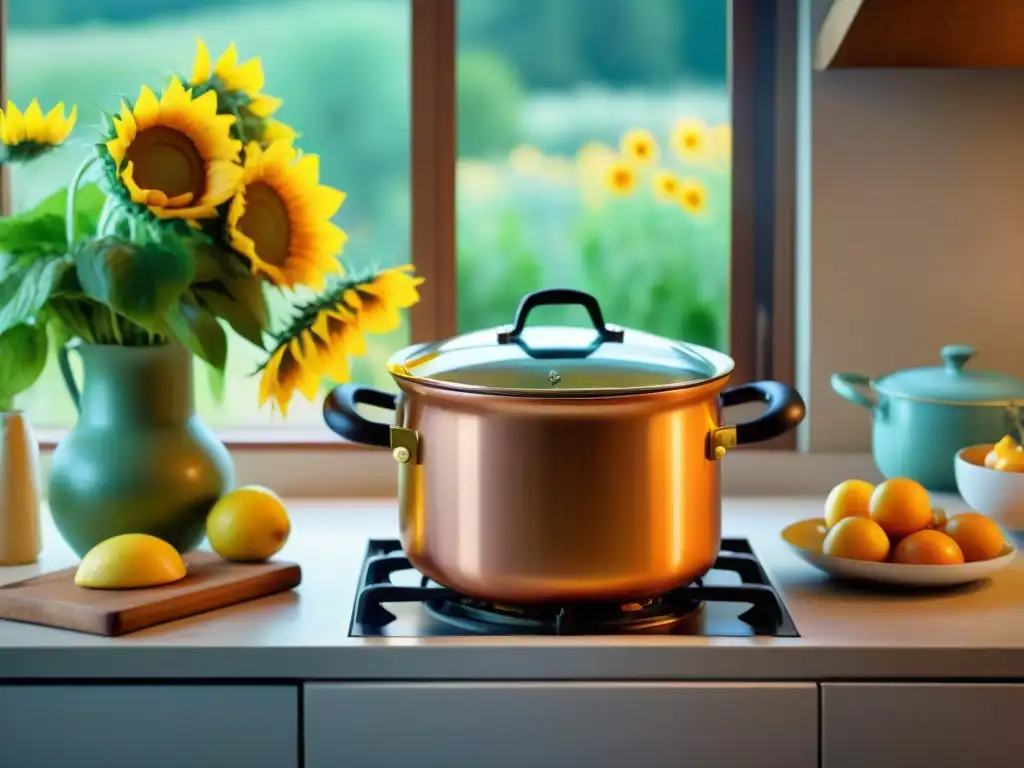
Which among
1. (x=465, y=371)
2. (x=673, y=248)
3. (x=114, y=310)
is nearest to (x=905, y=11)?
(x=673, y=248)

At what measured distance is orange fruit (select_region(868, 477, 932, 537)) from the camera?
4.73 ft

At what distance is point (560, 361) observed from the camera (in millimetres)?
1287

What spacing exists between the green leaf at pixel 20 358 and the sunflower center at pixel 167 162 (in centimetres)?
22

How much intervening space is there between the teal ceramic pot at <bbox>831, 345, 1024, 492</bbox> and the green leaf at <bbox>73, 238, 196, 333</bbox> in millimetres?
895

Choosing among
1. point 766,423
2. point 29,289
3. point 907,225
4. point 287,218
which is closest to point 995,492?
point 766,423

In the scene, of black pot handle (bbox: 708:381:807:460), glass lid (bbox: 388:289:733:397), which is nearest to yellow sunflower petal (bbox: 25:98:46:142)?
glass lid (bbox: 388:289:733:397)

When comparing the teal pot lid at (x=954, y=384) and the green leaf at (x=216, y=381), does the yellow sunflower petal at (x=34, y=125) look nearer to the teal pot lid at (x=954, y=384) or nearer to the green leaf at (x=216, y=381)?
the green leaf at (x=216, y=381)

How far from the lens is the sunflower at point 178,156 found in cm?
135

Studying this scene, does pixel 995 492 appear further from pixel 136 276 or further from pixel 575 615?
pixel 136 276

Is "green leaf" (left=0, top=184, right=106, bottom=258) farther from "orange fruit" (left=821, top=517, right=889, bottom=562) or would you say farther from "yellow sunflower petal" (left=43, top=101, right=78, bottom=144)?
"orange fruit" (left=821, top=517, right=889, bottom=562)

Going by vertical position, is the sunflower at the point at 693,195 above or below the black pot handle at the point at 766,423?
above

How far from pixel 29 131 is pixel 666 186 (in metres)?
0.99

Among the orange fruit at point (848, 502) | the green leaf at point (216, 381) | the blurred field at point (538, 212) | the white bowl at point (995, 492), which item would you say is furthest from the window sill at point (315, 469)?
the white bowl at point (995, 492)

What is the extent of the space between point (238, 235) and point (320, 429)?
731 millimetres
